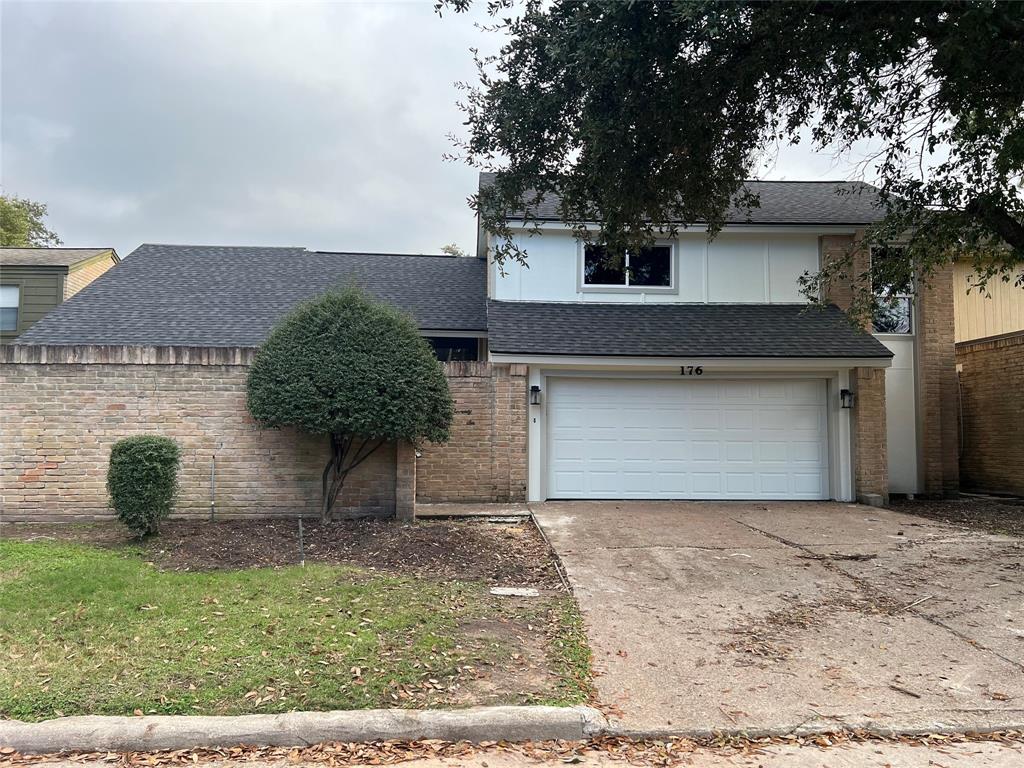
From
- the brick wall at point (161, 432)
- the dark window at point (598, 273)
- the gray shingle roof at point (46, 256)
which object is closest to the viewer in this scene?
the brick wall at point (161, 432)

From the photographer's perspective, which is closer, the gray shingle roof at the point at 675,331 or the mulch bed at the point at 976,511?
the mulch bed at the point at 976,511

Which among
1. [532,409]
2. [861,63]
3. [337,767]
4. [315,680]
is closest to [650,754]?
[337,767]

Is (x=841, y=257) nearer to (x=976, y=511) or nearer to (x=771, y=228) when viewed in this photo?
(x=771, y=228)

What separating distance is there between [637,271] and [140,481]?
8.89m

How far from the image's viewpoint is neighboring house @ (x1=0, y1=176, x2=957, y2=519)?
9250mm

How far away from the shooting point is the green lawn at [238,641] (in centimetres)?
390

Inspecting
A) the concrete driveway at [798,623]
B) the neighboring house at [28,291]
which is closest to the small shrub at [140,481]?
the concrete driveway at [798,623]

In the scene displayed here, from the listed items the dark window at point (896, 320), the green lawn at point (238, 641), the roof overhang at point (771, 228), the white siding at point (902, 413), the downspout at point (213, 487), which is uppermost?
the roof overhang at point (771, 228)

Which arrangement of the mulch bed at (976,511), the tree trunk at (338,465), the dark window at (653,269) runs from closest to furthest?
the tree trunk at (338,465), the mulch bed at (976,511), the dark window at (653,269)

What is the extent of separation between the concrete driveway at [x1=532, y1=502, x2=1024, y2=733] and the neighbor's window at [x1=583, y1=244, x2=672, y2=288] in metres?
4.97

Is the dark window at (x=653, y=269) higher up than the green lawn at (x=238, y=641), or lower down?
higher up

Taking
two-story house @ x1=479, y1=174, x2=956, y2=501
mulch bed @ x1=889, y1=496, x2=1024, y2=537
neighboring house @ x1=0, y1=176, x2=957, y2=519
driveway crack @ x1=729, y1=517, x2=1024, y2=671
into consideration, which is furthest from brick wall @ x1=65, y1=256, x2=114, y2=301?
mulch bed @ x1=889, y1=496, x2=1024, y2=537

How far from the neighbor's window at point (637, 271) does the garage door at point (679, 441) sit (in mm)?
2031

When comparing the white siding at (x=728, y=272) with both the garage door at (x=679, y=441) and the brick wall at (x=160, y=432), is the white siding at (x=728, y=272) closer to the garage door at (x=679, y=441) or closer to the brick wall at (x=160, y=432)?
the garage door at (x=679, y=441)
